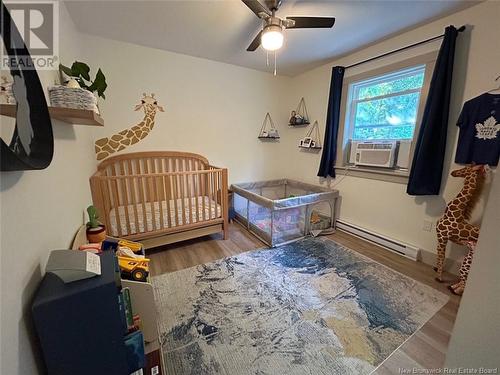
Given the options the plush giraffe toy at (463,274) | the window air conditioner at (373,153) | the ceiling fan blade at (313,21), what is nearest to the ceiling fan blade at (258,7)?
the ceiling fan blade at (313,21)

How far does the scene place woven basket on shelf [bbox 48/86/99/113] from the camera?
118 cm

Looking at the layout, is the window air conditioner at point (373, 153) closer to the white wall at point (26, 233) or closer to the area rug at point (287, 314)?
the area rug at point (287, 314)

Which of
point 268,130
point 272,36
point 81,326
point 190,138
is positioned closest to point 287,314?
point 81,326

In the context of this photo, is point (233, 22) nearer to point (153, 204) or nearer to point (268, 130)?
point (268, 130)

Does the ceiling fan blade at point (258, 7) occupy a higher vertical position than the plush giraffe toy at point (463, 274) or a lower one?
higher

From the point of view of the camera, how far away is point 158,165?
285cm

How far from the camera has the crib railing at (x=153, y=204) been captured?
2.05 metres

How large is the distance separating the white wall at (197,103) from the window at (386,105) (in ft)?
4.35

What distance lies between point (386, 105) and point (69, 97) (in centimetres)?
304

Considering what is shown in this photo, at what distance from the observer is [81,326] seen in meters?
0.72

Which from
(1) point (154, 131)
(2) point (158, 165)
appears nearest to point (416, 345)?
(2) point (158, 165)

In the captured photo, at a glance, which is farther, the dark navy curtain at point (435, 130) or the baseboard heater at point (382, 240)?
the baseboard heater at point (382, 240)

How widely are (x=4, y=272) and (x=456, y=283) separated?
2950 millimetres

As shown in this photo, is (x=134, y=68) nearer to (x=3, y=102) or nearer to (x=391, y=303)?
(x=3, y=102)
